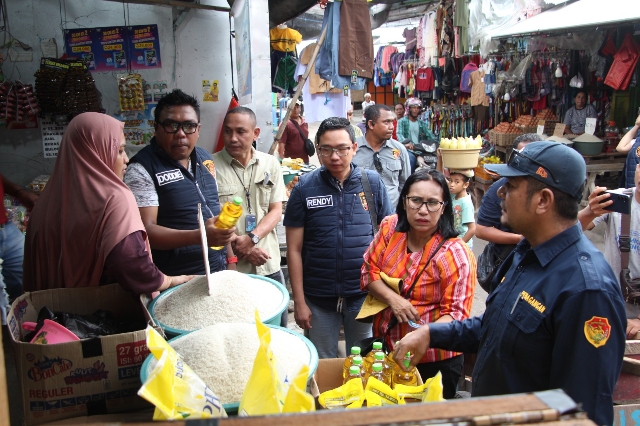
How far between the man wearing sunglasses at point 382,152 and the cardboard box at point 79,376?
3270mm

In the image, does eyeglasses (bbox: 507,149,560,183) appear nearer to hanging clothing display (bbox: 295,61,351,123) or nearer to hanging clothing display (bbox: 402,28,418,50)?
hanging clothing display (bbox: 295,61,351,123)

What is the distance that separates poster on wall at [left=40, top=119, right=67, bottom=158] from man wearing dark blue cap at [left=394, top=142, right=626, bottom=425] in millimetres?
4261

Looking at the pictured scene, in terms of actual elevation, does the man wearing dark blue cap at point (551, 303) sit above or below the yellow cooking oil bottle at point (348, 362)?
above

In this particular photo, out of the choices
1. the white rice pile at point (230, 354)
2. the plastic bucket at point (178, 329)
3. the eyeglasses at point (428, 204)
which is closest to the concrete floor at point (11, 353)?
the plastic bucket at point (178, 329)

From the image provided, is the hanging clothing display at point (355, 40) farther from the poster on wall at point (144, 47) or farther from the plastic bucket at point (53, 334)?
the plastic bucket at point (53, 334)

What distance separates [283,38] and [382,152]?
12.7 ft

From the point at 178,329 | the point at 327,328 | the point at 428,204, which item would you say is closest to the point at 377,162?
the point at 327,328

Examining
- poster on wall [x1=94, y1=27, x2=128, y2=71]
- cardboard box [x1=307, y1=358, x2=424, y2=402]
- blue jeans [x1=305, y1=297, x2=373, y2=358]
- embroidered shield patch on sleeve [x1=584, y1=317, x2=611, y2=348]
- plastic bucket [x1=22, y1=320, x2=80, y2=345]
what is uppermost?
poster on wall [x1=94, y1=27, x2=128, y2=71]

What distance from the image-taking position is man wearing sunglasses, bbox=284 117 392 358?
10.2 feet

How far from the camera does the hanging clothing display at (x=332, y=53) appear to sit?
531 cm

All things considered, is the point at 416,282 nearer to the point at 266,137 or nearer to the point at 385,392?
the point at 385,392

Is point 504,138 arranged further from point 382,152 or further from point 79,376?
point 79,376

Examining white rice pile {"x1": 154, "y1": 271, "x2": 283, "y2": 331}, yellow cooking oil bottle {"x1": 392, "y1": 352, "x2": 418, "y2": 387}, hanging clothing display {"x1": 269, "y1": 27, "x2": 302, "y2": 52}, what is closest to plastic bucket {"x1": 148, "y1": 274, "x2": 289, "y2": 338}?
white rice pile {"x1": 154, "y1": 271, "x2": 283, "y2": 331}

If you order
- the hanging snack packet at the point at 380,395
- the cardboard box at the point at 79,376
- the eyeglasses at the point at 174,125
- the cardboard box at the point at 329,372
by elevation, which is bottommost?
the cardboard box at the point at 329,372
